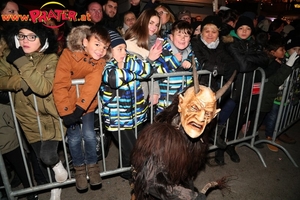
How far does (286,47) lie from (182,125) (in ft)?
13.4

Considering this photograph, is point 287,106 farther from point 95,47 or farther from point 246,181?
point 95,47

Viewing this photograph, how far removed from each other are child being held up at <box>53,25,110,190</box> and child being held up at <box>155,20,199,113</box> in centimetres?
93

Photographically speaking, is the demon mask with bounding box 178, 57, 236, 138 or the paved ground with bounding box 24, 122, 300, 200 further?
the paved ground with bounding box 24, 122, 300, 200

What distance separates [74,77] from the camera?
276cm

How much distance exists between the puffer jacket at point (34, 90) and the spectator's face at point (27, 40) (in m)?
0.07

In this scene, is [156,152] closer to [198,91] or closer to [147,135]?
[147,135]

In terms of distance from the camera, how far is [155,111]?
3625mm

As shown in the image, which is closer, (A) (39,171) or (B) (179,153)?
(B) (179,153)

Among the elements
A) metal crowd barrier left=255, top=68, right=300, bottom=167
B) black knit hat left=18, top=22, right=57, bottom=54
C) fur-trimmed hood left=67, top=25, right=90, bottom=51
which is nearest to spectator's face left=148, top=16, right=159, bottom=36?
fur-trimmed hood left=67, top=25, right=90, bottom=51

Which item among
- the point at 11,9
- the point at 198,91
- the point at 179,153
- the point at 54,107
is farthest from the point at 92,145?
the point at 11,9

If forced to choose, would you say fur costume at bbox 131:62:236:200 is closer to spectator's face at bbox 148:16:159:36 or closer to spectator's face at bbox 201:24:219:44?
spectator's face at bbox 148:16:159:36

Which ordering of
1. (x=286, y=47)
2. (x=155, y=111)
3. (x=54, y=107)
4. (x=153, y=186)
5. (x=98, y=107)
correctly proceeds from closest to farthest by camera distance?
(x=153, y=186) < (x=54, y=107) < (x=98, y=107) < (x=155, y=111) < (x=286, y=47)

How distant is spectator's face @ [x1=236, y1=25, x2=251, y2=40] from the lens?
13.4 ft

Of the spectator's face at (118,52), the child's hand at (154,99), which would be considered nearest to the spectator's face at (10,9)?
the spectator's face at (118,52)
